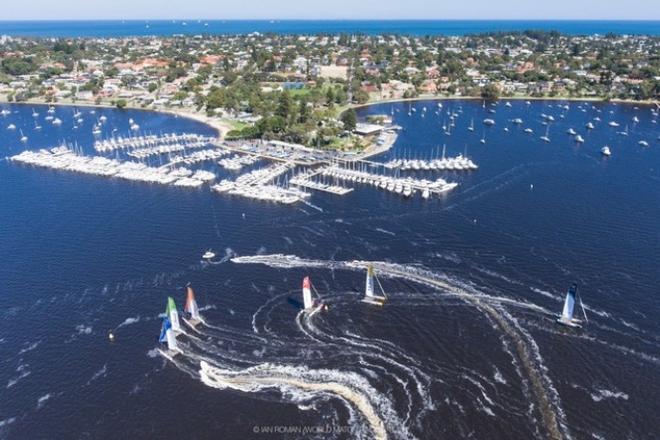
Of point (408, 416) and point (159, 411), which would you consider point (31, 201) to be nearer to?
point (159, 411)

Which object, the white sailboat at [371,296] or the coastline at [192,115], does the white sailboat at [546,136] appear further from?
the white sailboat at [371,296]

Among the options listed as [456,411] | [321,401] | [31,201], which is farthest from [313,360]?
[31,201]

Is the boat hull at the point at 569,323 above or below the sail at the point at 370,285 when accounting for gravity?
below

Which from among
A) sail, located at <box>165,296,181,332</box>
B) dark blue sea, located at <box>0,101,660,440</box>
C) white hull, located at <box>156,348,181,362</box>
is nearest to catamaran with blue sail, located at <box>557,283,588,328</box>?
dark blue sea, located at <box>0,101,660,440</box>

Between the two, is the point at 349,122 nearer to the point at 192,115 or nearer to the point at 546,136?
the point at 546,136

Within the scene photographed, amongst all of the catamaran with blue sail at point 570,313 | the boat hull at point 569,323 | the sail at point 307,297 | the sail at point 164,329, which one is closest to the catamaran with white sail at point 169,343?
the sail at point 164,329

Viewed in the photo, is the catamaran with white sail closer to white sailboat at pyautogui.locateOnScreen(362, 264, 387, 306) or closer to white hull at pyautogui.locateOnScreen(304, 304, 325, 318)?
white hull at pyautogui.locateOnScreen(304, 304, 325, 318)

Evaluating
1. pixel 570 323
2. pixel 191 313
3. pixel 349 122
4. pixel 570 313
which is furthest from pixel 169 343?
pixel 349 122
